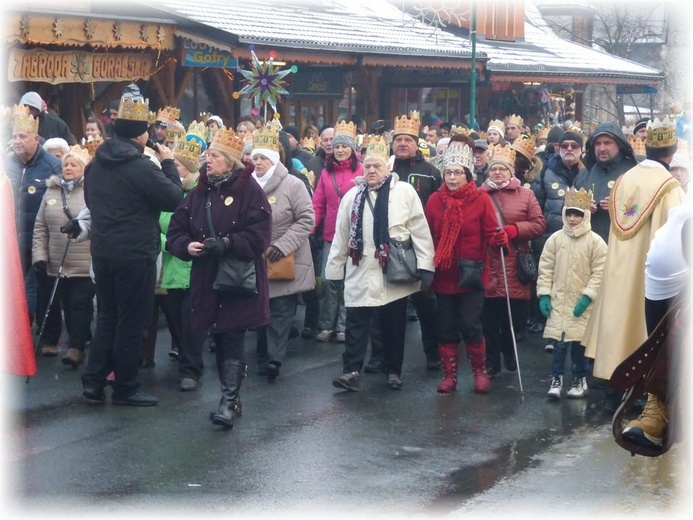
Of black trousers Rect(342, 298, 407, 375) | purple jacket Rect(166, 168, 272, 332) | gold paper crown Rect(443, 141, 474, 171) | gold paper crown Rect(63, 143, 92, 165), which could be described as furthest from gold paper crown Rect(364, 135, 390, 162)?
gold paper crown Rect(63, 143, 92, 165)

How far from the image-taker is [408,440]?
7371 mm

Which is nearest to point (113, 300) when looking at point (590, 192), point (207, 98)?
point (590, 192)

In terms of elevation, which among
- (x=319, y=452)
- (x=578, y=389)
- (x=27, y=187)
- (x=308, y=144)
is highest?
(x=27, y=187)

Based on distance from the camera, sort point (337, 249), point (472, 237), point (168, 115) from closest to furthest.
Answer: point (472, 237)
point (337, 249)
point (168, 115)

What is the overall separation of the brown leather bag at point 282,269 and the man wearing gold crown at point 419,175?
3.44 feet

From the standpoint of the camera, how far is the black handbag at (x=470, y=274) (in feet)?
27.9

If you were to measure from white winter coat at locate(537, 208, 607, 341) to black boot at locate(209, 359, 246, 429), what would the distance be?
234 centimetres

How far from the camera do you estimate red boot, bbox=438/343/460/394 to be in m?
8.62

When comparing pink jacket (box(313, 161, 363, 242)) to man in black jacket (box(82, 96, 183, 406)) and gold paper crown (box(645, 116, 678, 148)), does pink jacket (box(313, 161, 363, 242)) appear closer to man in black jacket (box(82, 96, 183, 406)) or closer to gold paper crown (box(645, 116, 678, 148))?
man in black jacket (box(82, 96, 183, 406))

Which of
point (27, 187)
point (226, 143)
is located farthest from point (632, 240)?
point (27, 187)

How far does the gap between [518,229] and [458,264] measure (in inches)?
33.0

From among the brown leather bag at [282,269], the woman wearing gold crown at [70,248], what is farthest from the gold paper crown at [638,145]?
the woman wearing gold crown at [70,248]

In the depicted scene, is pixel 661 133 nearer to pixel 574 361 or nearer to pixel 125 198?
pixel 574 361

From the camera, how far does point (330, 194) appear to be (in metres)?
10.4
